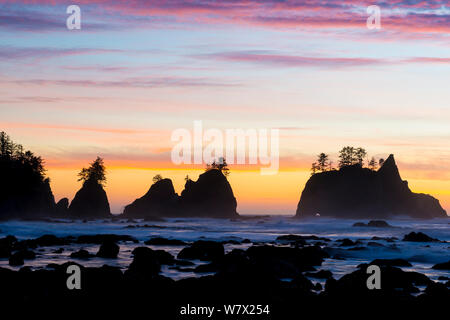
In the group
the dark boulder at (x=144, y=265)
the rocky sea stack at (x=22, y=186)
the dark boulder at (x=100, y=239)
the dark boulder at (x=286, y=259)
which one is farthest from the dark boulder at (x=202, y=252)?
the rocky sea stack at (x=22, y=186)

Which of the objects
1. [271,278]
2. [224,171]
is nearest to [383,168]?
[224,171]

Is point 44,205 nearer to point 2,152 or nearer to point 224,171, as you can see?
point 2,152

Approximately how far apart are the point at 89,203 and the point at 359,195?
211 feet

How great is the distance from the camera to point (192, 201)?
15412cm

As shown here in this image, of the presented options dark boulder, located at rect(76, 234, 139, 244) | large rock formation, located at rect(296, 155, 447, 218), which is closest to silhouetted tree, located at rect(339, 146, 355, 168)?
large rock formation, located at rect(296, 155, 447, 218)

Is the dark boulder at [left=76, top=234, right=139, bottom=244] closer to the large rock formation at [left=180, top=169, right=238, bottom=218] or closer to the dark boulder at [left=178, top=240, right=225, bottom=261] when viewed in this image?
the dark boulder at [left=178, top=240, right=225, bottom=261]

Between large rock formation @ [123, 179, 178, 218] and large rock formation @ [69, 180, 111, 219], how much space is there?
55.6 feet

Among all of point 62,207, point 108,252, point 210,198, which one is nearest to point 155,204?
point 210,198

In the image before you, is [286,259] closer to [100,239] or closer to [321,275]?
[321,275]

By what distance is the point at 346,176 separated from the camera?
145 meters

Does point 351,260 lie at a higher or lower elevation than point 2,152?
lower
